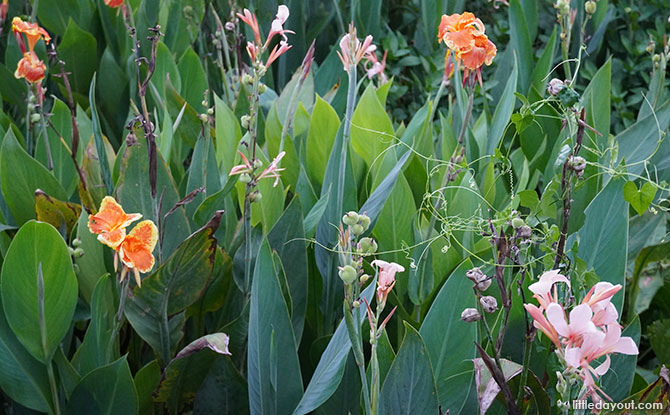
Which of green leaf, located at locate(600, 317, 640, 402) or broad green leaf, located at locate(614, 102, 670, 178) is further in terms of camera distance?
broad green leaf, located at locate(614, 102, 670, 178)

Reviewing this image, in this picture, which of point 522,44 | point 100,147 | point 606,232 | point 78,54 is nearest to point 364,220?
point 606,232

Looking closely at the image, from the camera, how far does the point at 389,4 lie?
3203 millimetres

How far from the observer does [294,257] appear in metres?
1.11

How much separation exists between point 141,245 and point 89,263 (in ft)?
1.14

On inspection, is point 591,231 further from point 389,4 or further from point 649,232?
point 389,4

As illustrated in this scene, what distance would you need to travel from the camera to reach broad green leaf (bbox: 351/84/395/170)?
1.36 metres

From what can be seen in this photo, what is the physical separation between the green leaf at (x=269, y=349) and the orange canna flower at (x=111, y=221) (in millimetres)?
158

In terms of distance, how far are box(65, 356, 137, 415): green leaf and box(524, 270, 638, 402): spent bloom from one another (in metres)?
0.56

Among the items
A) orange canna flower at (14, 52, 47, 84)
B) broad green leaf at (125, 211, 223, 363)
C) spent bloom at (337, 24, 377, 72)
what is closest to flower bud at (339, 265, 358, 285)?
broad green leaf at (125, 211, 223, 363)

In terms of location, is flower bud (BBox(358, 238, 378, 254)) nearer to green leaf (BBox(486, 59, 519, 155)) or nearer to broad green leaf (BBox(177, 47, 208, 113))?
green leaf (BBox(486, 59, 519, 155))

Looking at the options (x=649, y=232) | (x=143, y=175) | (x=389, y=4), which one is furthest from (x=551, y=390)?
(x=389, y=4)

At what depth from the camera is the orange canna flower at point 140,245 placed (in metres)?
0.83

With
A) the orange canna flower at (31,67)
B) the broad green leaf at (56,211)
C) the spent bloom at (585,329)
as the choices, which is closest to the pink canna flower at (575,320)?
the spent bloom at (585,329)

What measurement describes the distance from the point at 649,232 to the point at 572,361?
92 cm
